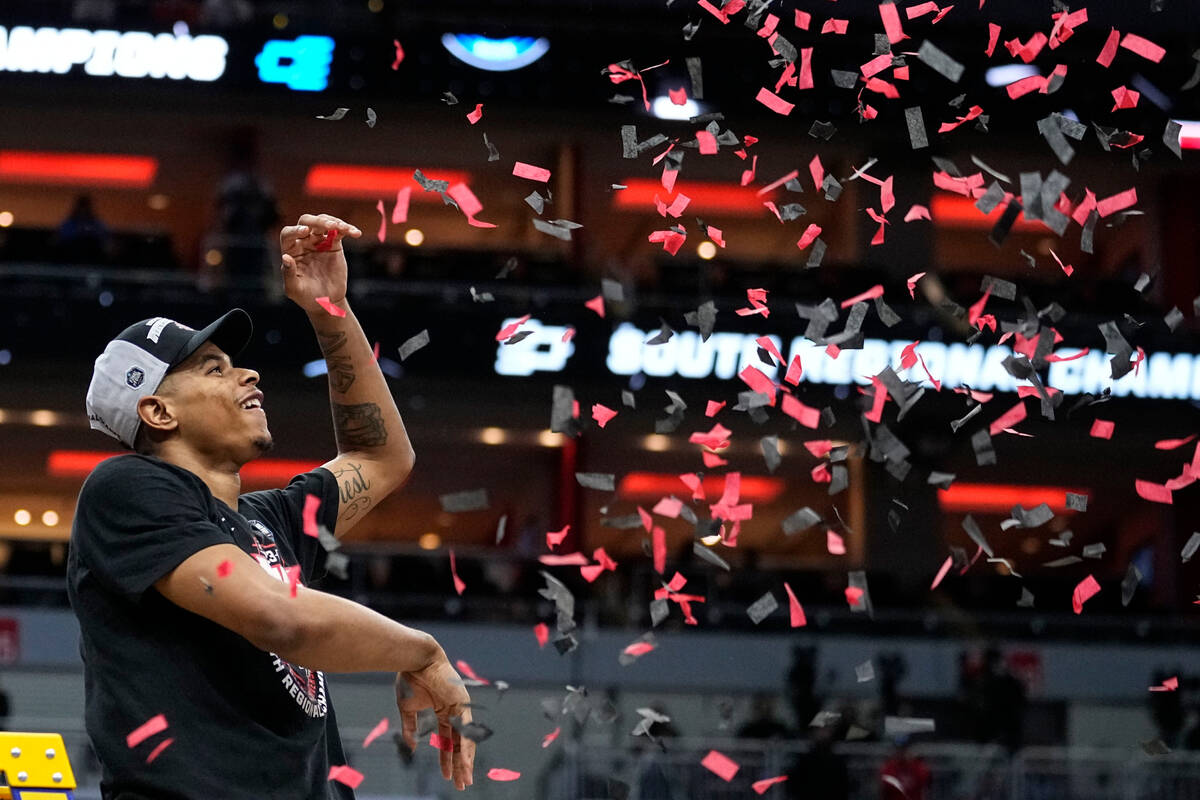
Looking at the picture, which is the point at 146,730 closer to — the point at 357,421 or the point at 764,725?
the point at 357,421

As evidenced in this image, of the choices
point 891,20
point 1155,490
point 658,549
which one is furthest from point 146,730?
point 1155,490

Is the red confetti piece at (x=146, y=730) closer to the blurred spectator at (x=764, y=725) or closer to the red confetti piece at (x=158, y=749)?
the red confetti piece at (x=158, y=749)

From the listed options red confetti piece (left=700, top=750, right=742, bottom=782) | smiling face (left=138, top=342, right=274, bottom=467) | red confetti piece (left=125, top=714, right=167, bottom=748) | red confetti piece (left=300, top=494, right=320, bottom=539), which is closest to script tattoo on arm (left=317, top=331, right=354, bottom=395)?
red confetti piece (left=300, top=494, right=320, bottom=539)

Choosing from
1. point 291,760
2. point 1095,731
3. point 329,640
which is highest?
point 329,640

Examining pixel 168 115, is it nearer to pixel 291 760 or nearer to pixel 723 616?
pixel 723 616

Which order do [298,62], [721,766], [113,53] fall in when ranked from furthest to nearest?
[298,62] < [113,53] < [721,766]

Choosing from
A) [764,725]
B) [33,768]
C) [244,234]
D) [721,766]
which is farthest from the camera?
[244,234]

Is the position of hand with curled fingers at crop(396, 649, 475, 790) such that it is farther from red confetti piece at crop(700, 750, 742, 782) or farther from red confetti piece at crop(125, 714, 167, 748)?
red confetti piece at crop(700, 750, 742, 782)

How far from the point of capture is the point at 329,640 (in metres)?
2.48

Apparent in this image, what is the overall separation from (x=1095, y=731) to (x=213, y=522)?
41.2 feet

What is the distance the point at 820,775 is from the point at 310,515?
7.89 m

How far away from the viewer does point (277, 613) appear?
2449 mm

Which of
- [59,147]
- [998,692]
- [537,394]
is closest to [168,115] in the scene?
[59,147]

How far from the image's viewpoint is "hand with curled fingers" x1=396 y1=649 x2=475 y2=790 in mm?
2611
